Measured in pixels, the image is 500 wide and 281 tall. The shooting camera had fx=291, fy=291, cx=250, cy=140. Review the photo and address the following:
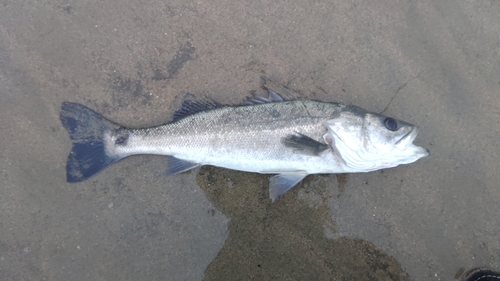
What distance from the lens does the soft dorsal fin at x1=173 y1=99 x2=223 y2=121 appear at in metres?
3.66

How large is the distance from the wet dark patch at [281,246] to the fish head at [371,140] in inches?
31.8

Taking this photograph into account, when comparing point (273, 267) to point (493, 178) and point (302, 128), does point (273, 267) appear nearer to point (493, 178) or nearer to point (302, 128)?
point (302, 128)

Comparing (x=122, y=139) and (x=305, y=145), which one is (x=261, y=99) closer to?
(x=305, y=145)

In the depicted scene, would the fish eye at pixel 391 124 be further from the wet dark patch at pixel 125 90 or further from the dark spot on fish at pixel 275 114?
the wet dark patch at pixel 125 90

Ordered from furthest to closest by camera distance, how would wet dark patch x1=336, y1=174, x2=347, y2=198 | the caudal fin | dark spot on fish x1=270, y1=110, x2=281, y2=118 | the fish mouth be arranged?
wet dark patch x1=336, y1=174, x2=347, y2=198 < the caudal fin < dark spot on fish x1=270, y1=110, x2=281, y2=118 < the fish mouth

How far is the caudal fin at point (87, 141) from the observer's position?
11.7 ft

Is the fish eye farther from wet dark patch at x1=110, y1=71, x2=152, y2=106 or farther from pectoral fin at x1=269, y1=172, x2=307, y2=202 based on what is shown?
wet dark patch at x1=110, y1=71, x2=152, y2=106

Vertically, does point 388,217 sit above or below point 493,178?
below

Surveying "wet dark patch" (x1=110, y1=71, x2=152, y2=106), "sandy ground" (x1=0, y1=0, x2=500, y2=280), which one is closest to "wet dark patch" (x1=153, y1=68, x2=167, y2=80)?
"sandy ground" (x1=0, y1=0, x2=500, y2=280)

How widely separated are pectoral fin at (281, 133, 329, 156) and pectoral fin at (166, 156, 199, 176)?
1.18 meters

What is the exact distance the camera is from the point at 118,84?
3.78m

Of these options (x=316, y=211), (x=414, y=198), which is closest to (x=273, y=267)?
(x=316, y=211)

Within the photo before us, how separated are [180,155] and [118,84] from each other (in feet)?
4.19

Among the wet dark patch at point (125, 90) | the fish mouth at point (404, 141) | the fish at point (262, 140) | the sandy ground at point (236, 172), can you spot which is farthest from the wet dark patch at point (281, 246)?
the wet dark patch at point (125, 90)
